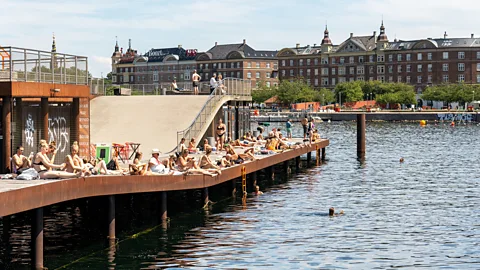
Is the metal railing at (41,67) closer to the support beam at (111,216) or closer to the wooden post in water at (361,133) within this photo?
the support beam at (111,216)

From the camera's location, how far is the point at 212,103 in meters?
49.0

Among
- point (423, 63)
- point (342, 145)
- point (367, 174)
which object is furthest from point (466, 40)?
point (367, 174)

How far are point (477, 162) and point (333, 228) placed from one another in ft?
106

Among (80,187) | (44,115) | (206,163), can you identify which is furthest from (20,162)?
(206,163)

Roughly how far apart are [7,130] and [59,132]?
3.87m

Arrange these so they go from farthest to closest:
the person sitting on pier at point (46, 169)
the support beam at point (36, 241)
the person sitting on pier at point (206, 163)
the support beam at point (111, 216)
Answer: the person sitting on pier at point (206, 163) → the support beam at point (111, 216) → the person sitting on pier at point (46, 169) → the support beam at point (36, 241)

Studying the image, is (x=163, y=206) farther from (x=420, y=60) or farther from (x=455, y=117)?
(x=420, y=60)

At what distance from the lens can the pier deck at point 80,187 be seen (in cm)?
1984

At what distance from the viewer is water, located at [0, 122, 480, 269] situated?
902 inches

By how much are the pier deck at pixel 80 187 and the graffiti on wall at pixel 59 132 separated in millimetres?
4626

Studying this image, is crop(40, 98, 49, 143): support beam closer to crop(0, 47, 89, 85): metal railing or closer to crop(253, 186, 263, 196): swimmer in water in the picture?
crop(0, 47, 89, 85): metal railing

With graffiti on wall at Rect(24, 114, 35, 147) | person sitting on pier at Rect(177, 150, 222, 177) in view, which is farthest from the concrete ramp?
graffiti on wall at Rect(24, 114, 35, 147)

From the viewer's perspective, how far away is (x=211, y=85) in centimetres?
5178

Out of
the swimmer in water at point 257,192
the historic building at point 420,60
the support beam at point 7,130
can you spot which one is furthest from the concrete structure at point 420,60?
the support beam at point 7,130
